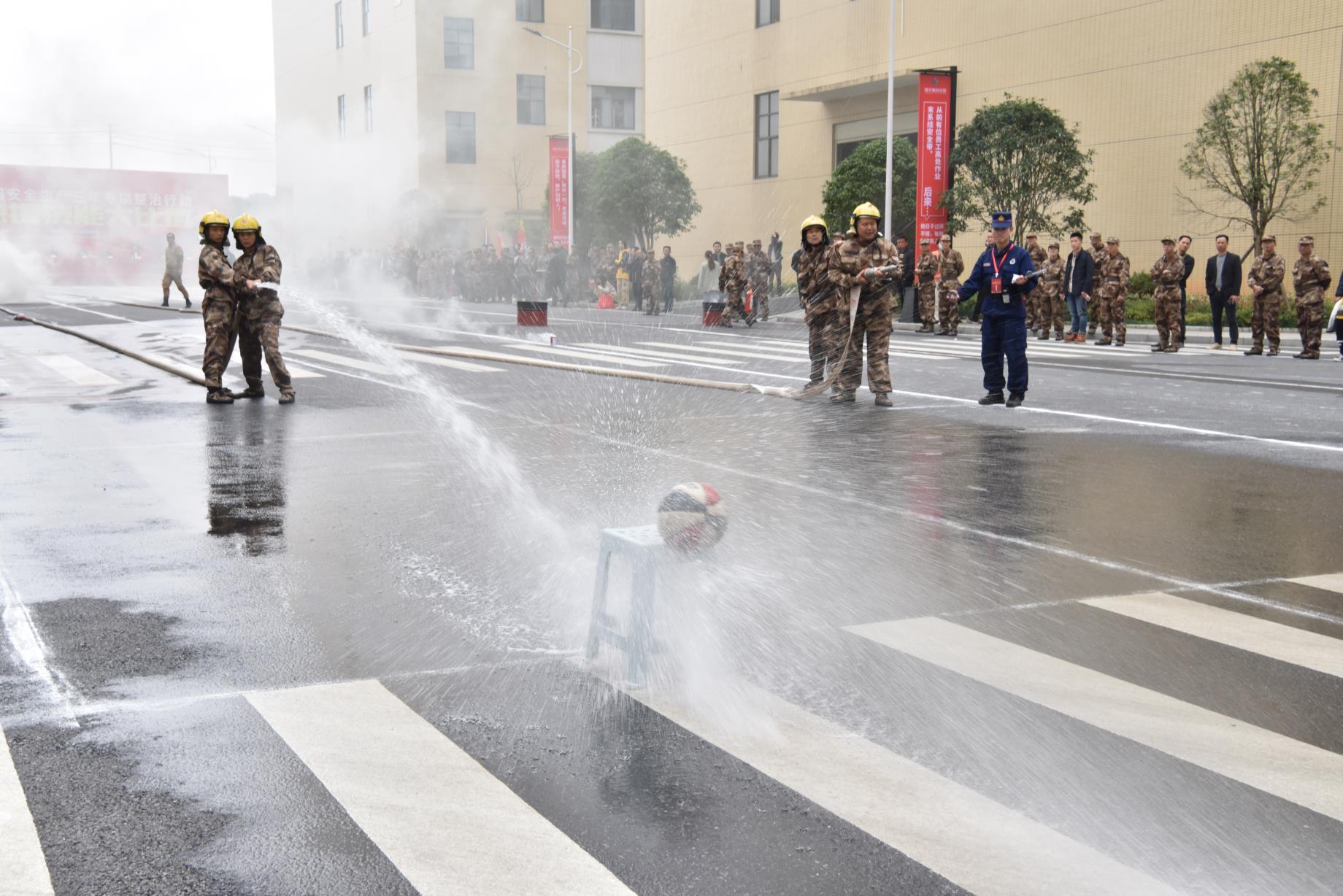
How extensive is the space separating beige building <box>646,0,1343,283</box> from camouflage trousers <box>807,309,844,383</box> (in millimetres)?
15396

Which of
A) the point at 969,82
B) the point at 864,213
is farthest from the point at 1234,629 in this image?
the point at 969,82

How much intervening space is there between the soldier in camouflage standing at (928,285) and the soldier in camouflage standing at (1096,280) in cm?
296

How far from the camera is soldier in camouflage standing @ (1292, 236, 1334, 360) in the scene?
Answer: 66.1 ft

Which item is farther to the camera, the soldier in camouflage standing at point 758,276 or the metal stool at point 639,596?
the soldier in camouflage standing at point 758,276

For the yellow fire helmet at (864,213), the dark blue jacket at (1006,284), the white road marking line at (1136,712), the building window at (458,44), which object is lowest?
the white road marking line at (1136,712)

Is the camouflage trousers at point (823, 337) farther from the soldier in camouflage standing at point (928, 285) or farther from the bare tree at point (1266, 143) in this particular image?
the bare tree at point (1266, 143)

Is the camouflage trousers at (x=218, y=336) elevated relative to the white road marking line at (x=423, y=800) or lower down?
elevated

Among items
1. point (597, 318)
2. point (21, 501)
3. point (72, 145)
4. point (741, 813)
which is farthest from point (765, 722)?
point (72, 145)

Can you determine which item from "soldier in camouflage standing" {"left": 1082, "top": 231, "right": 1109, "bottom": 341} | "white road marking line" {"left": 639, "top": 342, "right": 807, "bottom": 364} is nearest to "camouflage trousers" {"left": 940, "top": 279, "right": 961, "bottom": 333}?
"soldier in camouflage standing" {"left": 1082, "top": 231, "right": 1109, "bottom": 341}

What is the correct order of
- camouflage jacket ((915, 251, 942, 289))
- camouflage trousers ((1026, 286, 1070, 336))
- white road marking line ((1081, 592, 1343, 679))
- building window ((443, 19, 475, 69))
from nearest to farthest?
white road marking line ((1081, 592, 1343, 679)), camouflage trousers ((1026, 286, 1070, 336)), camouflage jacket ((915, 251, 942, 289)), building window ((443, 19, 475, 69))

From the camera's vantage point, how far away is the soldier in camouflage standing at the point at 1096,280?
76.5 ft

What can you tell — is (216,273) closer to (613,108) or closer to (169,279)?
(169,279)

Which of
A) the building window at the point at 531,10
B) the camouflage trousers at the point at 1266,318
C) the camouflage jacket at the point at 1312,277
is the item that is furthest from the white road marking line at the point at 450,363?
the building window at the point at 531,10

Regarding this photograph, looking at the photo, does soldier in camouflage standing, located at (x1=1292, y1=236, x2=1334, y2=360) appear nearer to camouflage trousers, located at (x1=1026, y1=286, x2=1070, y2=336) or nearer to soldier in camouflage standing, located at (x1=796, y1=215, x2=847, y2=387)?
camouflage trousers, located at (x1=1026, y1=286, x2=1070, y2=336)
